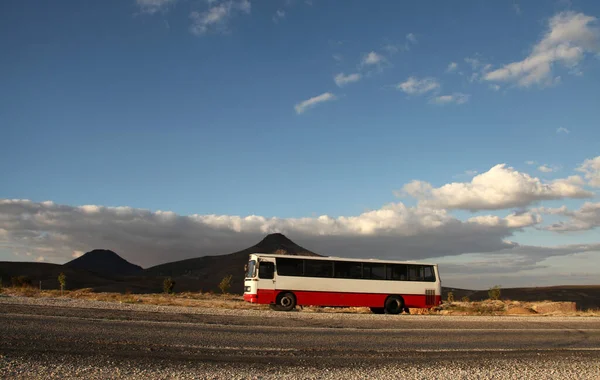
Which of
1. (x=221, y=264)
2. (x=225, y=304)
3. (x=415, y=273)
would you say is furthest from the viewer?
(x=221, y=264)

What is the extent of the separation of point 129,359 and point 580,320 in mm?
26290

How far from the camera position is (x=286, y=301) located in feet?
99.2

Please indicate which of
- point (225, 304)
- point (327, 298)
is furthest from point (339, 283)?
point (225, 304)

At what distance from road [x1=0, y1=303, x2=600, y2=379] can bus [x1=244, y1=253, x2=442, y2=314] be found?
26.4 feet

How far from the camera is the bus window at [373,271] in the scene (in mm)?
31812

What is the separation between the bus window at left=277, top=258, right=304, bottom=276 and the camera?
100ft

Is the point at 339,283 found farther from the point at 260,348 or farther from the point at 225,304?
the point at 260,348

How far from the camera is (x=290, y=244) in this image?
567 ft

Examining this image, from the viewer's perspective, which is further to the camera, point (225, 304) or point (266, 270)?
point (225, 304)

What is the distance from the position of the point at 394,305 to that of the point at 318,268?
5266 mm

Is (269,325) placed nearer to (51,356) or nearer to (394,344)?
(394,344)

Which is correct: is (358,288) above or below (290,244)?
below

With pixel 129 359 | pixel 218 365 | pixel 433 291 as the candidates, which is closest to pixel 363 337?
pixel 218 365

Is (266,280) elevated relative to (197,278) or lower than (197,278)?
elevated
